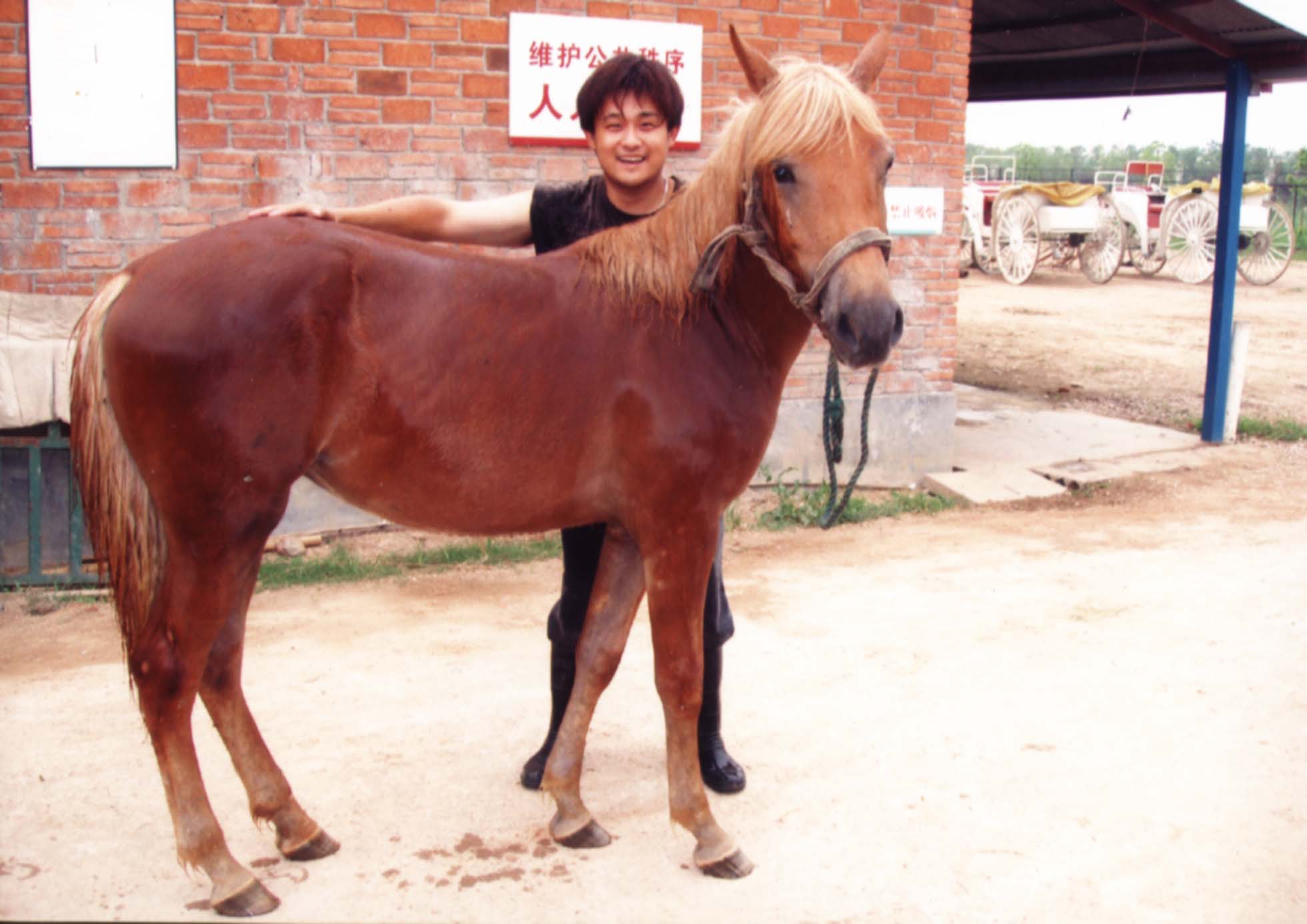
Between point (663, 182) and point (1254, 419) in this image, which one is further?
point (1254, 419)

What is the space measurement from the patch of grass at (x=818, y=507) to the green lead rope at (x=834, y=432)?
68mm

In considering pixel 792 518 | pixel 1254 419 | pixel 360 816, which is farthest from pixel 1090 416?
pixel 360 816

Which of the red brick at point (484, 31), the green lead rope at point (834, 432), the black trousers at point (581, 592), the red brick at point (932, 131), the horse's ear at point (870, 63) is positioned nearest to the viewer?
the horse's ear at point (870, 63)

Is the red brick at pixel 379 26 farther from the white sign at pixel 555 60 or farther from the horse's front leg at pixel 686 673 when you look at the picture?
the horse's front leg at pixel 686 673

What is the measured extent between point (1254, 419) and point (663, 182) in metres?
7.87

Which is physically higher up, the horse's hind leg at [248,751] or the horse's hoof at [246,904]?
the horse's hind leg at [248,751]

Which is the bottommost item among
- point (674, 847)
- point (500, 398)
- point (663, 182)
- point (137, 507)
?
point (674, 847)

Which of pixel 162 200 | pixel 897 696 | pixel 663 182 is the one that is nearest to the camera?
pixel 663 182

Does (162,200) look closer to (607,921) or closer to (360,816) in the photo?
(360,816)

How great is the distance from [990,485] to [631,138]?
4.91 metres

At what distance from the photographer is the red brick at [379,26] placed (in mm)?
5750

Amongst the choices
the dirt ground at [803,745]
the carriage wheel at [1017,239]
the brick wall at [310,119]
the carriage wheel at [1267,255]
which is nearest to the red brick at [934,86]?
the brick wall at [310,119]

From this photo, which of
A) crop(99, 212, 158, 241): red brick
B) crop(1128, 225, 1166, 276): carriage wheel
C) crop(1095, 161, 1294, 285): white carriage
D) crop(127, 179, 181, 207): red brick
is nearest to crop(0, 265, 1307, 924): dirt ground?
crop(99, 212, 158, 241): red brick

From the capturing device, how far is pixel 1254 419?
9461 millimetres
